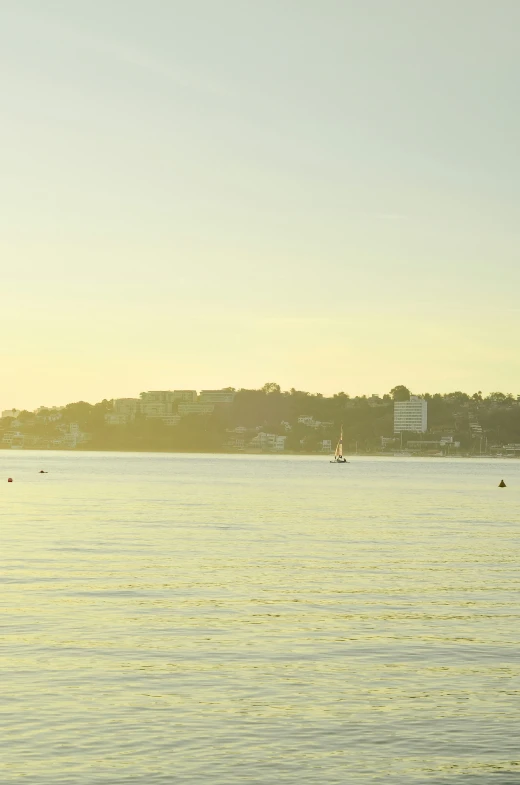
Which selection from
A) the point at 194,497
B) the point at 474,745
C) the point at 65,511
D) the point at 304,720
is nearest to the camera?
the point at 474,745

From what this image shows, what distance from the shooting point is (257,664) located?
1248 inches

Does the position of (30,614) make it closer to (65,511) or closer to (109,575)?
(109,575)

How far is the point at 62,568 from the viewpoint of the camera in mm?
55562

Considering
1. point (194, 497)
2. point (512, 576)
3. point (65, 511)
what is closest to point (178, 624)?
point (512, 576)

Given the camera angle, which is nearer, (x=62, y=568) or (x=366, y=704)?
(x=366, y=704)

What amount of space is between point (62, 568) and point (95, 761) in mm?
34110

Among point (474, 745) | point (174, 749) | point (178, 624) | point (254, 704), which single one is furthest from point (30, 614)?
point (474, 745)

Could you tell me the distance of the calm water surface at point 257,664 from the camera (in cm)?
2252

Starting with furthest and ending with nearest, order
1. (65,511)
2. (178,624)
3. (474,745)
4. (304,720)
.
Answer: (65,511), (178,624), (304,720), (474,745)

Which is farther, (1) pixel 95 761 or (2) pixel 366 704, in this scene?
(2) pixel 366 704

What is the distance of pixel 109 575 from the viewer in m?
53.2

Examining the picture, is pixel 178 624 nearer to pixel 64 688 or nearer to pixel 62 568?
pixel 64 688

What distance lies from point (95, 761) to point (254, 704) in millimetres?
5725

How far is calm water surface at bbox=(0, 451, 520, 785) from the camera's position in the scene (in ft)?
73.9
